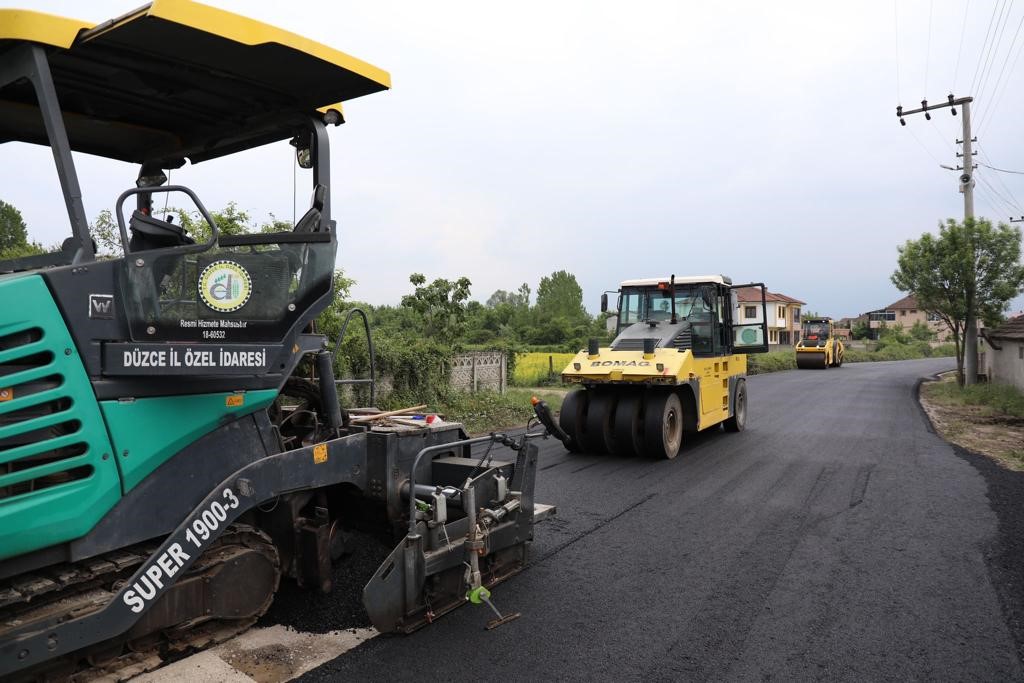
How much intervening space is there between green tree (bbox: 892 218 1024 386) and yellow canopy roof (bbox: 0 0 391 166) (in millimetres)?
18304

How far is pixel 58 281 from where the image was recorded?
268cm

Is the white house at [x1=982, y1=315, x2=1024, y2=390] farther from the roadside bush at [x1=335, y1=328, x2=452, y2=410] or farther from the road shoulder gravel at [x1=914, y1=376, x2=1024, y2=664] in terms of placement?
the roadside bush at [x1=335, y1=328, x2=452, y2=410]

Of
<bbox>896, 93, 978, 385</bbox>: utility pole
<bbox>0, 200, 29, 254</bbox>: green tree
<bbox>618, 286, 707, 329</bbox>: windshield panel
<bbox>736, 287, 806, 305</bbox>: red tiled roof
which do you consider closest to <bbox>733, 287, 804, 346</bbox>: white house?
<bbox>736, 287, 806, 305</bbox>: red tiled roof

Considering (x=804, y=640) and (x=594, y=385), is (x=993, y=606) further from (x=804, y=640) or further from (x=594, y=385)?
(x=594, y=385)

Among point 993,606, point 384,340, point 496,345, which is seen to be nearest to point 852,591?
point 993,606

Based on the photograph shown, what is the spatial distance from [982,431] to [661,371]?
254 inches

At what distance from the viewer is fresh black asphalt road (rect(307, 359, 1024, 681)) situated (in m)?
3.53

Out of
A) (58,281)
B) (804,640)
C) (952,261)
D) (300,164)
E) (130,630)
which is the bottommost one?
(804,640)

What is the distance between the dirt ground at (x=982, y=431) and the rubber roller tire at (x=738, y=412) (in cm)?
300

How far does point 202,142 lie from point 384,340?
26.7 ft

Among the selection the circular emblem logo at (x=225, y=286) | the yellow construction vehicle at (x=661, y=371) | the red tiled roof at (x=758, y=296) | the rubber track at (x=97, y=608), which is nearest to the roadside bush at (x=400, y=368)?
the yellow construction vehicle at (x=661, y=371)

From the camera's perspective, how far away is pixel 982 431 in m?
11.3

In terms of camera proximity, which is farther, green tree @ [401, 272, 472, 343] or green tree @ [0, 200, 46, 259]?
green tree @ [401, 272, 472, 343]

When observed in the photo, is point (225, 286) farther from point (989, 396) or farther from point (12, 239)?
point (989, 396)
